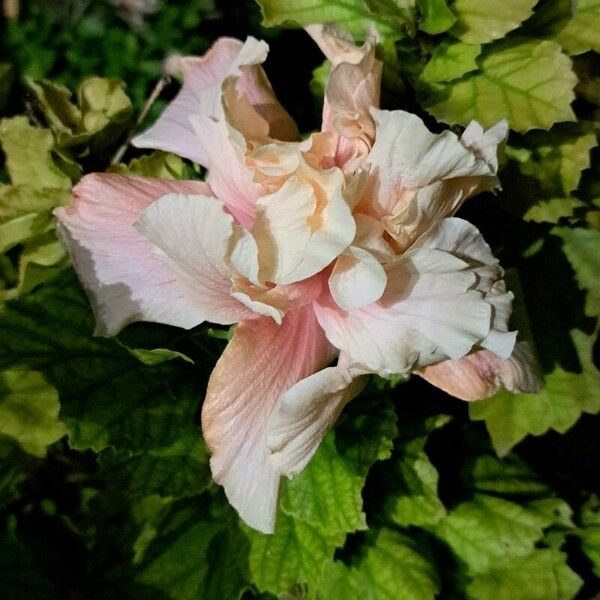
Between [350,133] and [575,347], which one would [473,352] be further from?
[575,347]

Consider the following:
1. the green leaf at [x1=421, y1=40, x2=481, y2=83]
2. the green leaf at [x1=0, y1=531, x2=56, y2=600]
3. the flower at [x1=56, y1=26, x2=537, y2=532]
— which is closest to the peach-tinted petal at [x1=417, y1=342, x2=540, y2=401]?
the flower at [x1=56, y1=26, x2=537, y2=532]

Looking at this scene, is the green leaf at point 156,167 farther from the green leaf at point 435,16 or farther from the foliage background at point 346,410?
the green leaf at point 435,16

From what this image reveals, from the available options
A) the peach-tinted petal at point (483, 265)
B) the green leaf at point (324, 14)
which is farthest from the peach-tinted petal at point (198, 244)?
the green leaf at point (324, 14)

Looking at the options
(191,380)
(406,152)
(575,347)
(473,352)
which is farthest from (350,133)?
(575,347)

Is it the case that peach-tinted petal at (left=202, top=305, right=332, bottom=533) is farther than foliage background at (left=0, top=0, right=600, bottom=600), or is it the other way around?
foliage background at (left=0, top=0, right=600, bottom=600)

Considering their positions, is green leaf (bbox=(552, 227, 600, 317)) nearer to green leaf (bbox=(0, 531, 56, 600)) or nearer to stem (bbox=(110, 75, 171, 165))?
stem (bbox=(110, 75, 171, 165))

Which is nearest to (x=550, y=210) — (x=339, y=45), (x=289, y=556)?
(x=339, y=45)
